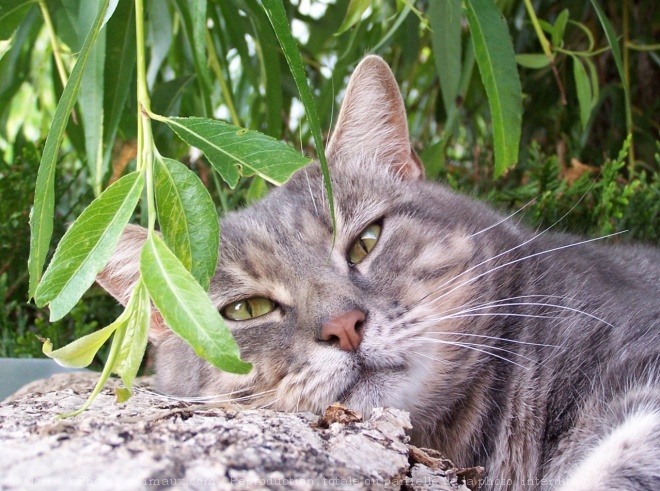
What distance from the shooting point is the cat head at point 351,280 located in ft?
4.31

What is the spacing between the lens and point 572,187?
225 centimetres

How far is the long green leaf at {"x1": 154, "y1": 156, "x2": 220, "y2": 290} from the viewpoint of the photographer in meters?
1.07

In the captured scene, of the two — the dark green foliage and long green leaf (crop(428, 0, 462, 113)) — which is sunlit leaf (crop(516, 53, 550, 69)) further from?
the dark green foliage

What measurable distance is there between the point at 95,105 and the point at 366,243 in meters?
0.74

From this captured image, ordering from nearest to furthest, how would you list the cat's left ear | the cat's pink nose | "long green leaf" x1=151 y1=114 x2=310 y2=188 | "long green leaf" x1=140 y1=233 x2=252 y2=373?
Answer: "long green leaf" x1=140 y1=233 x2=252 y2=373 → "long green leaf" x1=151 y1=114 x2=310 y2=188 → the cat's pink nose → the cat's left ear

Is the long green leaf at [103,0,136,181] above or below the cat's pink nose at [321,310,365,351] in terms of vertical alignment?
above

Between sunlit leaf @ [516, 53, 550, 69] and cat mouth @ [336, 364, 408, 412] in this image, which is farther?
sunlit leaf @ [516, 53, 550, 69]

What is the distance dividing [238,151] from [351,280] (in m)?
0.46

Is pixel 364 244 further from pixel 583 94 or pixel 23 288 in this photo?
pixel 23 288

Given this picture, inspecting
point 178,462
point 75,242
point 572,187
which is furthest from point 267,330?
point 572,187

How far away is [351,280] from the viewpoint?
1.45m

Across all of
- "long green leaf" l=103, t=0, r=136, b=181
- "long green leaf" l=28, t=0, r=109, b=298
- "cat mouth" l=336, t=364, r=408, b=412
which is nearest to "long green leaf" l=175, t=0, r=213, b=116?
"long green leaf" l=103, t=0, r=136, b=181

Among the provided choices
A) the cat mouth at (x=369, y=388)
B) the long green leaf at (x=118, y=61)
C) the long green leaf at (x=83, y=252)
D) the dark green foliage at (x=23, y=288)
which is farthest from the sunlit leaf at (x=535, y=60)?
the long green leaf at (x=83, y=252)

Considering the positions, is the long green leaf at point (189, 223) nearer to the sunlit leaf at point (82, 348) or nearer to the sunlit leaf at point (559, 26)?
the sunlit leaf at point (82, 348)
